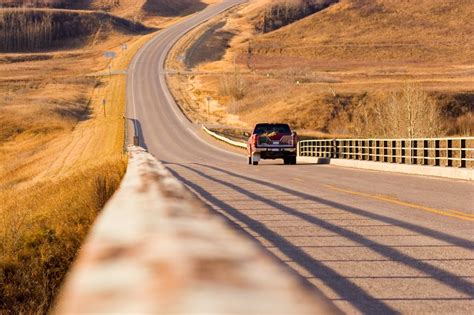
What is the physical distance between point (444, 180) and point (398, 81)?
83414 millimetres

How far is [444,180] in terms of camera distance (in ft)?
71.8

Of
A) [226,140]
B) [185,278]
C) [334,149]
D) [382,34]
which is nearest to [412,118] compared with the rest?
[226,140]

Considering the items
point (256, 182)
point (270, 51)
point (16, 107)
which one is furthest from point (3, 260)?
point (270, 51)

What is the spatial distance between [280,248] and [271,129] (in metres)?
27.4

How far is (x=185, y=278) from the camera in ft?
6.48

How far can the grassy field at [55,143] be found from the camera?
10.1 m

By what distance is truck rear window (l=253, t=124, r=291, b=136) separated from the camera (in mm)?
36188

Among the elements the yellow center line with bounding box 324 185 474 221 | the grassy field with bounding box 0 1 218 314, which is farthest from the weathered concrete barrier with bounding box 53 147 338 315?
the yellow center line with bounding box 324 185 474 221

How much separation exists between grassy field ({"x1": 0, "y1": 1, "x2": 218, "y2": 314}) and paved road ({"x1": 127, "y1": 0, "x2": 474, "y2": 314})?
271 cm

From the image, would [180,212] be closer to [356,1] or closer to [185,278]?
[185,278]

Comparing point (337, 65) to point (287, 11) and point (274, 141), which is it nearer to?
point (287, 11)

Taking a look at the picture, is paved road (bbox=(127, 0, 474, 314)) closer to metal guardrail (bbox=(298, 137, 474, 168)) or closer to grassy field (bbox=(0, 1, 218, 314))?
metal guardrail (bbox=(298, 137, 474, 168))

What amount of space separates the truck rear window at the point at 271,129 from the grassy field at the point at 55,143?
7489 mm

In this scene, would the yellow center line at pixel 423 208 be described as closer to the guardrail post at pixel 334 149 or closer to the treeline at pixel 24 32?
the guardrail post at pixel 334 149
